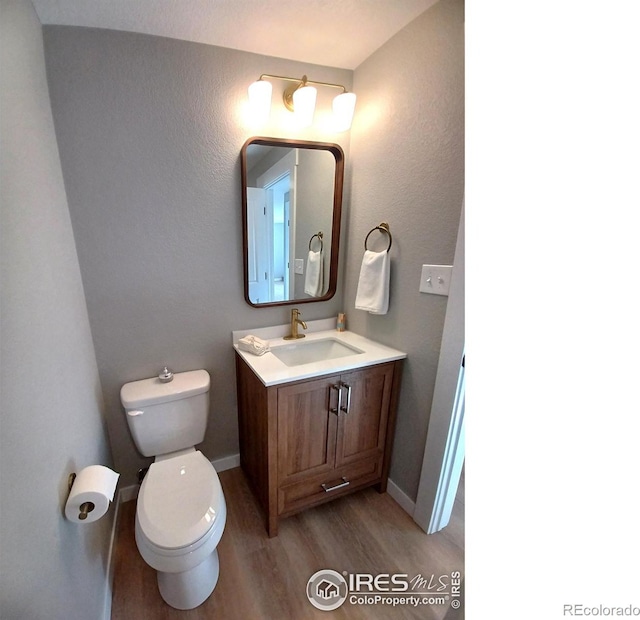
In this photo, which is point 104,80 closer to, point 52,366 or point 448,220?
point 52,366

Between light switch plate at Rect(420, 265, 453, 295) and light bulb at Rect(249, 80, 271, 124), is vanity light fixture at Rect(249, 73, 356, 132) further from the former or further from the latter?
light switch plate at Rect(420, 265, 453, 295)

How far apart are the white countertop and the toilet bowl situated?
0.53 meters

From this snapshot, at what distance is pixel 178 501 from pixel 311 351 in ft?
3.15

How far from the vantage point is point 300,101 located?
1410mm

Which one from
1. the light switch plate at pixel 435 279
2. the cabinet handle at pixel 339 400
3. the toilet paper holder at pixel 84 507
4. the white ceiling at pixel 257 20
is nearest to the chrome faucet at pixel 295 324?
the cabinet handle at pixel 339 400

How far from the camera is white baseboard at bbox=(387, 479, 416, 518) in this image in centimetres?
158

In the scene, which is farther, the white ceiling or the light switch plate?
the light switch plate

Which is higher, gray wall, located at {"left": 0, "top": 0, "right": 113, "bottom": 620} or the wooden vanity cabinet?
gray wall, located at {"left": 0, "top": 0, "right": 113, "bottom": 620}

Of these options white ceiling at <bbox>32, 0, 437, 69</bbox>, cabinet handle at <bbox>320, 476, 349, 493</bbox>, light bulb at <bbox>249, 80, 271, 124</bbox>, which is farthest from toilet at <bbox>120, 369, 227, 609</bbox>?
white ceiling at <bbox>32, 0, 437, 69</bbox>

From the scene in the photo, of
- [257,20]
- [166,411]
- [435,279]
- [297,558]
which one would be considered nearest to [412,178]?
[435,279]

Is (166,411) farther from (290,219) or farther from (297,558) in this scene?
(290,219)

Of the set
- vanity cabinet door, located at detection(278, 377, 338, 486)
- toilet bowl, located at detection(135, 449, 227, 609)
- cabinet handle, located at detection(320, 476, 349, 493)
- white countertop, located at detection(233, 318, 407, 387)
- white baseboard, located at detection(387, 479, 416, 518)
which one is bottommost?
white baseboard, located at detection(387, 479, 416, 518)

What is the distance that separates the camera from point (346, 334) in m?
1.85
